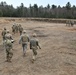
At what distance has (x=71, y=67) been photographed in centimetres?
1537

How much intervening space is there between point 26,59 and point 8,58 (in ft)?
3.88

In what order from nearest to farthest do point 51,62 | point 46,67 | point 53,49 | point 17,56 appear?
point 46,67
point 51,62
point 17,56
point 53,49

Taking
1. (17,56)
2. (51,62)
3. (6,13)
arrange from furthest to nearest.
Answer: (6,13) < (17,56) < (51,62)

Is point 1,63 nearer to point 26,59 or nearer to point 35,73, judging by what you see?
point 26,59

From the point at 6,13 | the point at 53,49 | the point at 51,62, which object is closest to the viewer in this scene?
the point at 51,62

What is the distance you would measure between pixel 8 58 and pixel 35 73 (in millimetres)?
3219

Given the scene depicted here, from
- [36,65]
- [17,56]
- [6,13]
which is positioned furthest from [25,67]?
[6,13]

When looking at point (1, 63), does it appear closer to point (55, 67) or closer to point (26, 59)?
point (26, 59)

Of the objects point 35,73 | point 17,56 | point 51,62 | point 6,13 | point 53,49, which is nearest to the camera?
point 35,73

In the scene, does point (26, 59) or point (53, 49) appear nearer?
point (26, 59)

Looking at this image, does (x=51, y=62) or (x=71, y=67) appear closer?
(x=71, y=67)

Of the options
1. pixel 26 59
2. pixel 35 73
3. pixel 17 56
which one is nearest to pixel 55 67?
pixel 35 73

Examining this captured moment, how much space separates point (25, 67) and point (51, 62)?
1.88 meters

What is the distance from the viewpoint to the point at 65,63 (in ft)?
53.2
